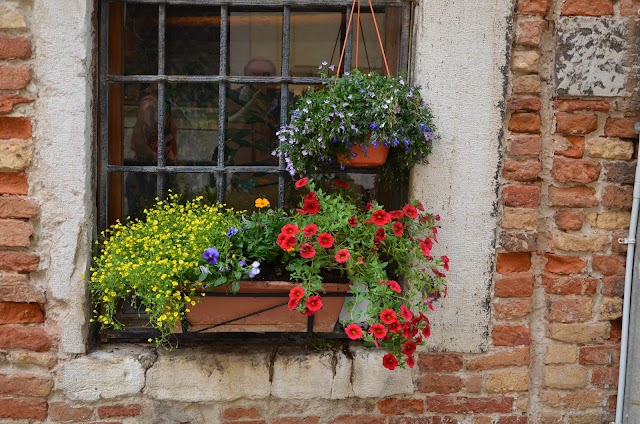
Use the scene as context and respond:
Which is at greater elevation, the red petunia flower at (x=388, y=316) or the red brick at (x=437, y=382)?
the red petunia flower at (x=388, y=316)

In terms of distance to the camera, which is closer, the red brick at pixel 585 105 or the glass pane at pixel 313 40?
the red brick at pixel 585 105

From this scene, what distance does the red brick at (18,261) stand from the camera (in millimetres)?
2611

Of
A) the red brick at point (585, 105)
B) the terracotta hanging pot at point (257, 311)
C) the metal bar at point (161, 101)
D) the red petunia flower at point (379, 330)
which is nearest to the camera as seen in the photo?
the red petunia flower at point (379, 330)

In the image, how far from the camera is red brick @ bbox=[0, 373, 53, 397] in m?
2.68

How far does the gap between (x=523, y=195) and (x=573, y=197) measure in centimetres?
20

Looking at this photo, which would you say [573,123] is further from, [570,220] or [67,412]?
[67,412]

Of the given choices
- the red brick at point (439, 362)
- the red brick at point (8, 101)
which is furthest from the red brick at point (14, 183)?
the red brick at point (439, 362)

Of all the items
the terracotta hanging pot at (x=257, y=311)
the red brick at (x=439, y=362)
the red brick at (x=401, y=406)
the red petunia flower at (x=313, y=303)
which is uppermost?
the red petunia flower at (x=313, y=303)

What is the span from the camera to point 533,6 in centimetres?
262

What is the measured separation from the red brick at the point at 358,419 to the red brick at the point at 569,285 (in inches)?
34.4

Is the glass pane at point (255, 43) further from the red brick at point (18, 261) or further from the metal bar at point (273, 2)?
the red brick at point (18, 261)

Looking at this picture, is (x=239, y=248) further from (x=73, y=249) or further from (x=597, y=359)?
(x=597, y=359)

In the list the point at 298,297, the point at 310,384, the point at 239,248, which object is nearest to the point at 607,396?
the point at 310,384

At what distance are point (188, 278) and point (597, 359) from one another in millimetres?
1696
